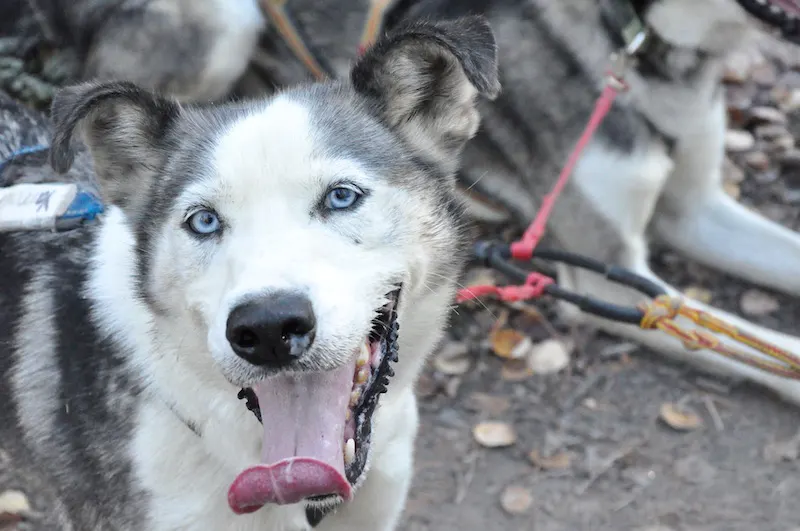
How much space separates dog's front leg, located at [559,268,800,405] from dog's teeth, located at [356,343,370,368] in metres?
1.87

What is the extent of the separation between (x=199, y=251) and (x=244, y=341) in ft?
1.13

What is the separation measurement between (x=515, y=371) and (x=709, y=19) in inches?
63.0

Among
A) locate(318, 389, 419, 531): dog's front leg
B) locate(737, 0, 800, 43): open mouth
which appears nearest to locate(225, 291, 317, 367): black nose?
locate(318, 389, 419, 531): dog's front leg

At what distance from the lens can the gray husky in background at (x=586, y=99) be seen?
3449 mm

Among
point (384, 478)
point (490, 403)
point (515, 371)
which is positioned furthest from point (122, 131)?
point (515, 371)

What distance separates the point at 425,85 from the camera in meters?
2.26

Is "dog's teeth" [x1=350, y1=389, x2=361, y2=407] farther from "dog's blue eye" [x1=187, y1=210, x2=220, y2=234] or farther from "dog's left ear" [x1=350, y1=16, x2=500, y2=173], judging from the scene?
"dog's left ear" [x1=350, y1=16, x2=500, y2=173]

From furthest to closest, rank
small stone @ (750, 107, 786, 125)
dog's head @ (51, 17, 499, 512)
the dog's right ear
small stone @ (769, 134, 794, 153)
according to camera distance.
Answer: small stone @ (750, 107, 786, 125), small stone @ (769, 134, 794, 153), the dog's right ear, dog's head @ (51, 17, 499, 512)

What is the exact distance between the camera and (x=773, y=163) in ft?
15.0

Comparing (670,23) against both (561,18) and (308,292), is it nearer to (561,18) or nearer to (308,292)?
(561,18)

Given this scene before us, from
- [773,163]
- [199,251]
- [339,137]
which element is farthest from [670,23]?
[199,251]

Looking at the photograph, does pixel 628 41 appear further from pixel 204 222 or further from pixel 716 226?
pixel 204 222

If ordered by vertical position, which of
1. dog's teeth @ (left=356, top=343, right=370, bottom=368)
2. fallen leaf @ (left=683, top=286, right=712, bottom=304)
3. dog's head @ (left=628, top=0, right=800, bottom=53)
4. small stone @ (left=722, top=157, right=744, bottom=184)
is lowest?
fallen leaf @ (left=683, top=286, right=712, bottom=304)

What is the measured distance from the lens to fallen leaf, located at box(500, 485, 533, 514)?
3072mm
